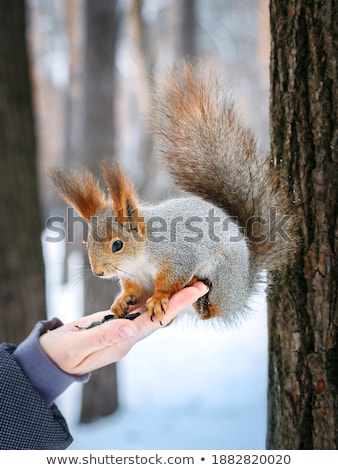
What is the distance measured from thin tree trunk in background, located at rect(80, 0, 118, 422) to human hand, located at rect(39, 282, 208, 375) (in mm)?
1815

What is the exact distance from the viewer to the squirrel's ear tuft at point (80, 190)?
3.35 feet

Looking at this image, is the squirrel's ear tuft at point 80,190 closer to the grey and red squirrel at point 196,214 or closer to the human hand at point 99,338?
the grey and red squirrel at point 196,214

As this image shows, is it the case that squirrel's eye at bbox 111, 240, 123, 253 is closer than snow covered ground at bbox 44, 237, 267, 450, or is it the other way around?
squirrel's eye at bbox 111, 240, 123, 253

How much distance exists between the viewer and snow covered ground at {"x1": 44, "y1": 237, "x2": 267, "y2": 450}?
8.54 ft

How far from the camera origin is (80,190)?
1.07 meters

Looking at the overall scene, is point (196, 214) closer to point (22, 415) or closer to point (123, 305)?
point (123, 305)

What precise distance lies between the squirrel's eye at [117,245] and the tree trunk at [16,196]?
3.57 ft

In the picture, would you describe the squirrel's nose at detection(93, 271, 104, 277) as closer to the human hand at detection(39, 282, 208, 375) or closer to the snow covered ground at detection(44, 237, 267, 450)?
the human hand at detection(39, 282, 208, 375)

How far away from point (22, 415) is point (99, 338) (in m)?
0.24

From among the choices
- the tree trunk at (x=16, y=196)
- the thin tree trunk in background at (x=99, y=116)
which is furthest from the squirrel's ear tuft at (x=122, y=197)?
the thin tree trunk in background at (x=99, y=116)

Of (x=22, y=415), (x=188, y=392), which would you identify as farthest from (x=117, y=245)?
(x=188, y=392)

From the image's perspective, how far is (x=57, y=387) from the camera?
3.72ft

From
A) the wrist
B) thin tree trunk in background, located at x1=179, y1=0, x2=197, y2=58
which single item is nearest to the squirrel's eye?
the wrist

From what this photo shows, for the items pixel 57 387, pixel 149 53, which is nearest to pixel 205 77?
pixel 57 387
